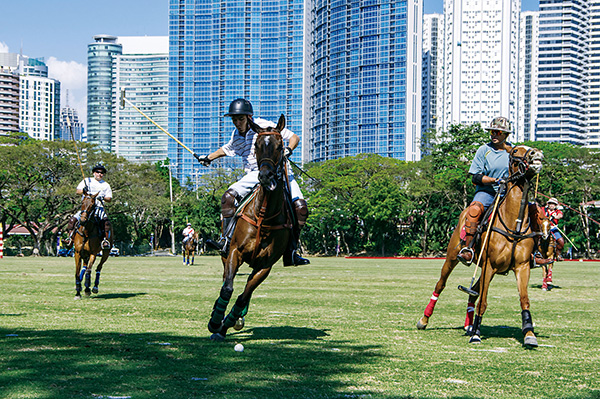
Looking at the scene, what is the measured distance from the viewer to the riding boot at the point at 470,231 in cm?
1057

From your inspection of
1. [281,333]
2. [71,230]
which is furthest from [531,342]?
[71,230]

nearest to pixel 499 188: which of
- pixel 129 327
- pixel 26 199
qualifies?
pixel 129 327

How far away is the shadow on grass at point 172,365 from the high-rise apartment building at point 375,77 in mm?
161537

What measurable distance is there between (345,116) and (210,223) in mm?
97675

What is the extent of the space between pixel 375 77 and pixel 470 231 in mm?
164163

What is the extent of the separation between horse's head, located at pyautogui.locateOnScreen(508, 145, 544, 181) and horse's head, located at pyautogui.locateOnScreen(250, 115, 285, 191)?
365 cm

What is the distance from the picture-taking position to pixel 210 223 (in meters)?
82.2

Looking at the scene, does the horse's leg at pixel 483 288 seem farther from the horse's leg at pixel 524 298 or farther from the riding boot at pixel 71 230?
the riding boot at pixel 71 230

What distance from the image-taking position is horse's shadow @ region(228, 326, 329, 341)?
31.7 feet

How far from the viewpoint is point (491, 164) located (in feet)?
36.4

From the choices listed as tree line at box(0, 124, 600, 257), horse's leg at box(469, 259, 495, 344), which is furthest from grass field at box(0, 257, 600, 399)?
tree line at box(0, 124, 600, 257)

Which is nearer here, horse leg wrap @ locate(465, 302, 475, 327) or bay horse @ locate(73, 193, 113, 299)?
horse leg wrap @ locate(465, 302, 475, 327)

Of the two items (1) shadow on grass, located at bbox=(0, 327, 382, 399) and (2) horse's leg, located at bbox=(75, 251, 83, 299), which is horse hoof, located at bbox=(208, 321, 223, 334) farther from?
(2) horse's leg, located at bbox=(75, 251, 83, 299)

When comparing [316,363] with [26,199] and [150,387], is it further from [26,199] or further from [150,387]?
[26,199]
